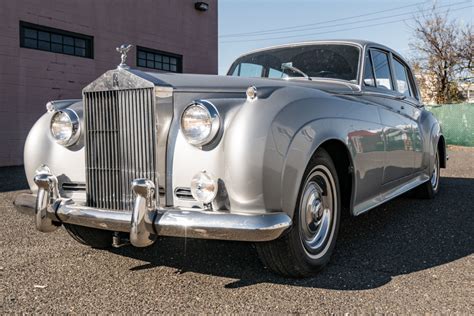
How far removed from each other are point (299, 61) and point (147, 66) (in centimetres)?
934

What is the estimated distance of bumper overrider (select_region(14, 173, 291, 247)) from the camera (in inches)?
→ 85.8

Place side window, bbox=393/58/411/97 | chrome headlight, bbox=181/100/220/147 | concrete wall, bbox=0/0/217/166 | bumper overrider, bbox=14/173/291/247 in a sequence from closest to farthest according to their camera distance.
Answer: bumper overrider, bbox=14/173/291/247 < chrome headlight, bbox=181/100/220/147 < side window, bbox=393/58/411/97 < concrete wall, bbox=0/0/217/166

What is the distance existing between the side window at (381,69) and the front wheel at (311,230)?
5.45 ft

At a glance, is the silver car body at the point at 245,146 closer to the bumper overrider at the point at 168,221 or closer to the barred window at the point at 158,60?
the bumper overrider at the point at 168,221

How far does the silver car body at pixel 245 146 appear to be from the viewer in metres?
2.25

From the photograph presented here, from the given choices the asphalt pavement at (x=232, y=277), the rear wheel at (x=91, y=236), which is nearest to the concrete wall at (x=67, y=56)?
the asphalt pavement at (x=232, y=277)

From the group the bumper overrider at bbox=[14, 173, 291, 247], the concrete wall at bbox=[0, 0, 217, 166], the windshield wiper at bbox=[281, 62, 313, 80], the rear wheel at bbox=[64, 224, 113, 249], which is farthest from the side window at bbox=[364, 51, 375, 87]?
the concrete wall at bbox=[0, 0, 217, 166]

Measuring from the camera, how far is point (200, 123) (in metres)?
2.36

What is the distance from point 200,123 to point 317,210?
95 centimetres

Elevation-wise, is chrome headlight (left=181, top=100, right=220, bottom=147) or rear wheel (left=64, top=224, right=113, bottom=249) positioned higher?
chrome headlight (left=181, top=100, right=220, bottom=147)

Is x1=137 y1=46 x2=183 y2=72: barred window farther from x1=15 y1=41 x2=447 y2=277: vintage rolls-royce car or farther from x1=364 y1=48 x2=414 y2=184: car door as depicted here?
x1=15 y1=41 x2=447 y2=277: vintage rolls-royce car

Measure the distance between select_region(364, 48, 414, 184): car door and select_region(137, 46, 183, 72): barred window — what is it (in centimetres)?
916

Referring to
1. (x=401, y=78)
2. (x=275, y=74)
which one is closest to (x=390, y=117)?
(x=275, y=74)

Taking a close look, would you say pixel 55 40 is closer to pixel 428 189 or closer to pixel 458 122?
pixel 428 189
